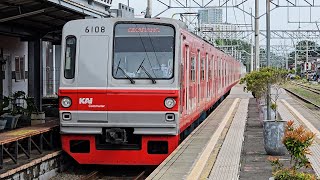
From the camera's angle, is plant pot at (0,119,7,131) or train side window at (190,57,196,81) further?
plant pot at (0,119,7,131)

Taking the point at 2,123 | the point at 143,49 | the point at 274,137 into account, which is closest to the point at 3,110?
the point at 2,123

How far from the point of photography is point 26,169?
1080 cm

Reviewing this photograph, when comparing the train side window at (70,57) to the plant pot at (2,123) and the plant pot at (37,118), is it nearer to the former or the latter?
the plant pot at (2,123)

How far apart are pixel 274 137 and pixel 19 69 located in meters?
11.8

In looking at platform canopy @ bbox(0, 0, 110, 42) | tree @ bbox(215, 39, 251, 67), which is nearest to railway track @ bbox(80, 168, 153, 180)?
platform canopy @ bbox(0, 0, 110, 42)

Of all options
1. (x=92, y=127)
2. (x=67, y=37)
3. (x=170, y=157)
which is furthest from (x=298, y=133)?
(x=67, y=37)

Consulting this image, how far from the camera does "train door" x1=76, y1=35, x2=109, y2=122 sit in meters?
11.3

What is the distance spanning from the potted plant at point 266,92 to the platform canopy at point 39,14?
4.07 meters

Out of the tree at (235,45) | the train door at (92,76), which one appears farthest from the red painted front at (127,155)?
the tree at (235,45)

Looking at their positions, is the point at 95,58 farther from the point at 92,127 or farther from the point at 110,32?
the point at 92,127

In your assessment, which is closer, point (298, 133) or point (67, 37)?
point (298, 133)

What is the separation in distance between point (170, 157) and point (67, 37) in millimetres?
3011

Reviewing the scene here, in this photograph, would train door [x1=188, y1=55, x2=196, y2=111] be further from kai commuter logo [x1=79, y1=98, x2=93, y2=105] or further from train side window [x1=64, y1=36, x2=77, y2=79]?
train side window [x1=64, y1=36, x2=77, y2=79]

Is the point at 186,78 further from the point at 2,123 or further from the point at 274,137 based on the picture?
the point at 2,123
